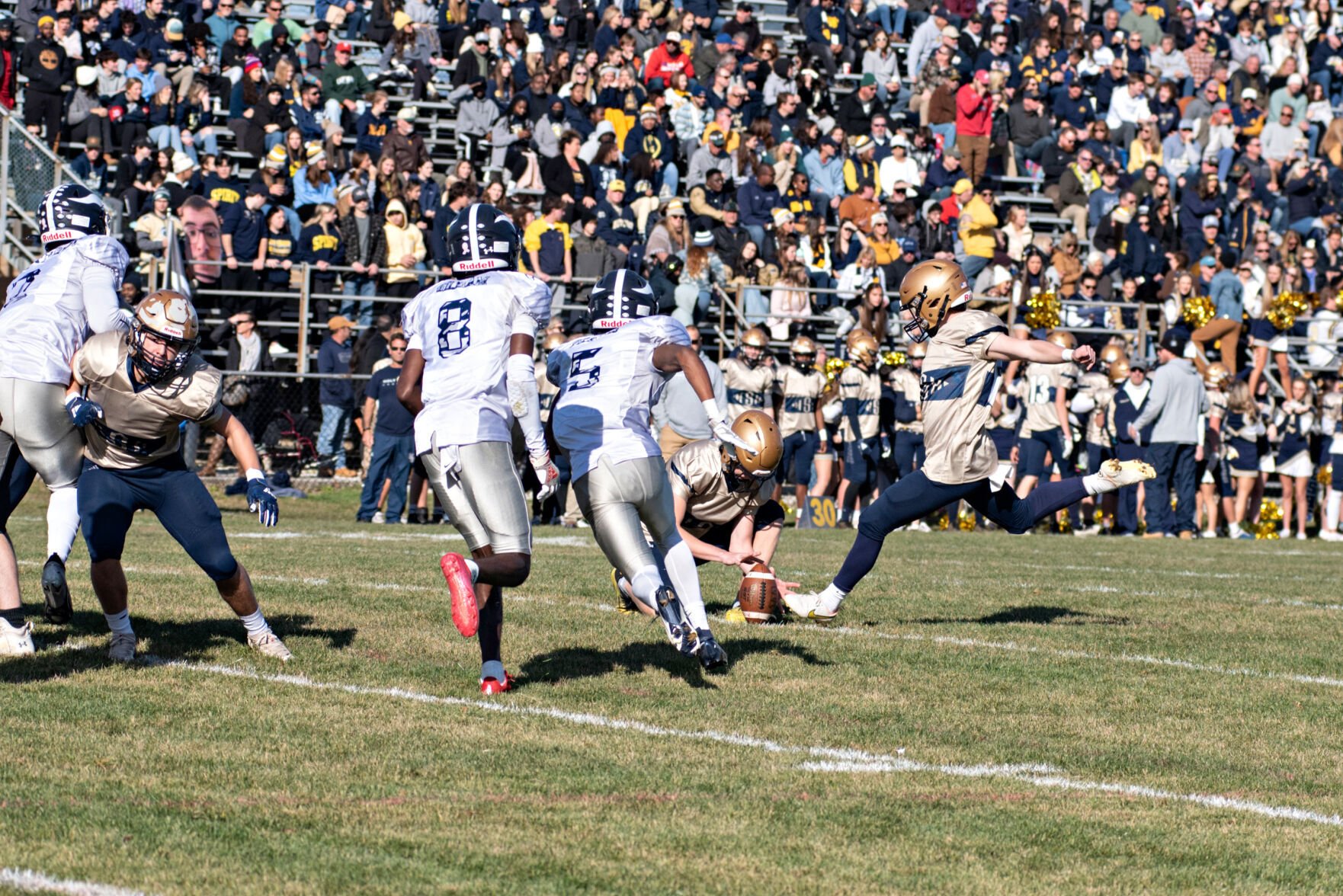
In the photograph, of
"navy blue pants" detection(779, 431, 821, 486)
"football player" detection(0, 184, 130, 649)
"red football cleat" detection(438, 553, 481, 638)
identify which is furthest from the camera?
"navy blue pants" detection(779, 431, 821, 486)

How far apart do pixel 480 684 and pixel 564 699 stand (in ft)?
1.46

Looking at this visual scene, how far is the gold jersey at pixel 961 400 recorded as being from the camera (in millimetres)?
8805

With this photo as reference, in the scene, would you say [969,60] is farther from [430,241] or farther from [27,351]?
[27,351]

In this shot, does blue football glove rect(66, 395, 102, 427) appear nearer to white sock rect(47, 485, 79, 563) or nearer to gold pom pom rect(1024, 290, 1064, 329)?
white sock rect(47, 485, 79, 563)

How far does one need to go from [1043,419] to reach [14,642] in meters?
13.6

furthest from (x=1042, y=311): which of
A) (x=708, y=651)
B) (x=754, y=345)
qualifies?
(x=708, y=651)

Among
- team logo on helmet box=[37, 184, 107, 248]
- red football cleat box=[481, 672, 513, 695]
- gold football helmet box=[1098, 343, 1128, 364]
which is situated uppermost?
team logo on helmet box=[37, 184, 107, 248]

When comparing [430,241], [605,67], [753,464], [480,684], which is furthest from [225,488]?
[480,684]

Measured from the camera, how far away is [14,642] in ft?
23.8

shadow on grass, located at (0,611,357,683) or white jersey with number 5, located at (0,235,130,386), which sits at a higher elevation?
white jersey with number 5, located at (0,235,130,386)

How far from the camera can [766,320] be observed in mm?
20500

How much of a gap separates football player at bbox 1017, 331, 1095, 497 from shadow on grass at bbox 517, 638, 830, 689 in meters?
11.2

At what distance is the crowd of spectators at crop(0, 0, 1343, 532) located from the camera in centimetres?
1936

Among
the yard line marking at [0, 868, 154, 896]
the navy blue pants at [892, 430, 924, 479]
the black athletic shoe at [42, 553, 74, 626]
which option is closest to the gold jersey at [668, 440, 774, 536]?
the black athletic shoe at [42, 553, 74, 626]
